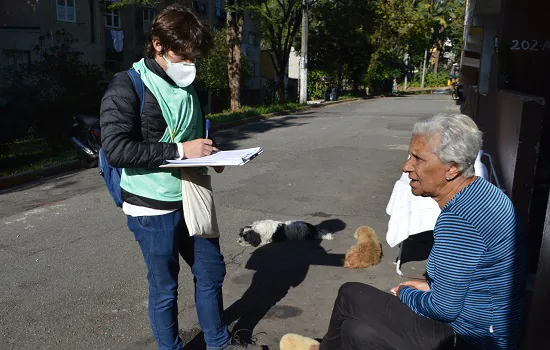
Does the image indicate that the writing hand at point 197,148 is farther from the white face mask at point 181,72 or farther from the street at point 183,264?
the street at point 183,264

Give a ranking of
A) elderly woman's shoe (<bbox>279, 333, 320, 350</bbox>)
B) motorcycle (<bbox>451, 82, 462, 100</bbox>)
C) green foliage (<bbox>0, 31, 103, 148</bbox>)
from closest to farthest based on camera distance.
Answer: elderly woman's shoe (<bbox>279, 333, 320, 350</bbox>) < green foliage (<bbox>0, 31, 103, 148</bbox>) < motorcycle (<bbox>451, 82, 462, 100</bbox>)

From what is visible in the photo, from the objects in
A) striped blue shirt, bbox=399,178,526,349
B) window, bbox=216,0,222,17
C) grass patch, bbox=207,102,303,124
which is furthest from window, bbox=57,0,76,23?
striped blue shirt, bbox=399,178,526,349

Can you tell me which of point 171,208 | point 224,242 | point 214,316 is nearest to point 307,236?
point 224,242

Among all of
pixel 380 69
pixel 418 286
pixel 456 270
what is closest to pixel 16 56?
pixel 418 286

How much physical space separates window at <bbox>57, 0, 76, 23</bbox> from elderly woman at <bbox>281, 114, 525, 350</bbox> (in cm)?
2213

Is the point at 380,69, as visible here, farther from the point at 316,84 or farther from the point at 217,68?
the point at 217,68

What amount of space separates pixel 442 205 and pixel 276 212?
14.2ft

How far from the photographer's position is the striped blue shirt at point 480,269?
209 centimetres

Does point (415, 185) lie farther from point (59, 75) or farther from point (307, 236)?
point (59, 75)

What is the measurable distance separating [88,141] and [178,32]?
26.9 ft

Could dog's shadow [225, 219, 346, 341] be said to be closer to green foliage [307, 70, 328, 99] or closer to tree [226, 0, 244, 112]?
tree [226, 0, 244, 112]

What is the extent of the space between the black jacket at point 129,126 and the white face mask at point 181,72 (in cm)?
5

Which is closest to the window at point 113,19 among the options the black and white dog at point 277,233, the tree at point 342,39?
the tree at point 342,39

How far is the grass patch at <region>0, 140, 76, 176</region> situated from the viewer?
31.9 feet
